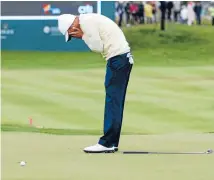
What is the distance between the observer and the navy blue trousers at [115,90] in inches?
349

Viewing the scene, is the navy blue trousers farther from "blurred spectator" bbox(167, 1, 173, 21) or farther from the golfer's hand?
"blurred spectator" bbox(167, 1, 173, 21)

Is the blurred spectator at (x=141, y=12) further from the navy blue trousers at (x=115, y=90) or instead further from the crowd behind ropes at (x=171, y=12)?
the navy blue trousers at (x=115, y=90)

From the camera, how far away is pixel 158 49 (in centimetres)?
3353

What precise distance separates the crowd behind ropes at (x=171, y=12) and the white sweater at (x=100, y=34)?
24694 millimetres

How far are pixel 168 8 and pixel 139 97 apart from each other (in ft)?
56.9

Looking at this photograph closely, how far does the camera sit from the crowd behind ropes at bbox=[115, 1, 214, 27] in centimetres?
3412

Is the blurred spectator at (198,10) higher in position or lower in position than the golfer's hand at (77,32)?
lower

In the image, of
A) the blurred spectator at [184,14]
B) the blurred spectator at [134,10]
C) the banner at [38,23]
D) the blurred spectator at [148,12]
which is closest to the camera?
the banner at [38,23]

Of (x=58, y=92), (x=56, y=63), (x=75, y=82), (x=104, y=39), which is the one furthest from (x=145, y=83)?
(x=104, y=39)

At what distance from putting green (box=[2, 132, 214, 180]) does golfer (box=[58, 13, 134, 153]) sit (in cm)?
46

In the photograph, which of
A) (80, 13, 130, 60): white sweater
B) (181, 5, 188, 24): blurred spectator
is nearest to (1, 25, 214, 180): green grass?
(181, 5, 188, 24): blurred spectator

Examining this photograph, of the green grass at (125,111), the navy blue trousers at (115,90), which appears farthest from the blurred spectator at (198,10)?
the navy blue trousers at (115,90)

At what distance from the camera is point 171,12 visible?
34.6m

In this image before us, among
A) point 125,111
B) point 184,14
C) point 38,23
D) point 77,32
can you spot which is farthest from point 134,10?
point 77,32
